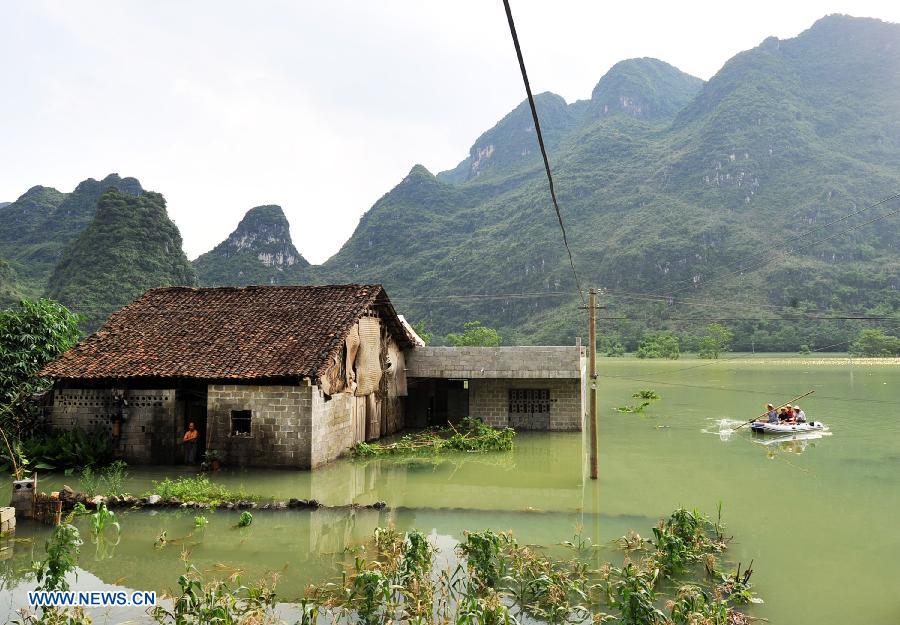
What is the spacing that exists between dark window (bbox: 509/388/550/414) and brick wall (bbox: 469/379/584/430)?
0.21m

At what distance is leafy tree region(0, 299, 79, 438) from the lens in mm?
15539

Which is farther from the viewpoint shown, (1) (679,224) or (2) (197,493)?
(1) (679,224)

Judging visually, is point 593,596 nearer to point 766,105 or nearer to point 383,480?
point 383,480

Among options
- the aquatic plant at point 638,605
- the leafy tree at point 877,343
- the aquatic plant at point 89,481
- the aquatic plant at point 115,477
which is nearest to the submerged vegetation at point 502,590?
the aquatic plant at point 638,605

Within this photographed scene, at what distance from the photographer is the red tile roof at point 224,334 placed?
14.8 m

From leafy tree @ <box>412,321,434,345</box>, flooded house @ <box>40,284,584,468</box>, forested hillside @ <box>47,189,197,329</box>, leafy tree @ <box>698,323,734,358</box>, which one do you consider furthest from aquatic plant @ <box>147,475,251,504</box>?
leafy tree @ <box>698,323,734,358</box>

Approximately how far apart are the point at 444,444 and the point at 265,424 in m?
5.78

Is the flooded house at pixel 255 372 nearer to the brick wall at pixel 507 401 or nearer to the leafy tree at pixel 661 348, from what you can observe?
the brick wall at pixel 507 401

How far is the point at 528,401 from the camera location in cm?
2156

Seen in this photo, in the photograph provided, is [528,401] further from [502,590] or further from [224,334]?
[502,590]

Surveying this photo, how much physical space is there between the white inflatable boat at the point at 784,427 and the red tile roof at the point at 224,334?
1335 cm

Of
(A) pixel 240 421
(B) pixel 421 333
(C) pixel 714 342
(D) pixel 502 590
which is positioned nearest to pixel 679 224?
(C) pixel 714 342

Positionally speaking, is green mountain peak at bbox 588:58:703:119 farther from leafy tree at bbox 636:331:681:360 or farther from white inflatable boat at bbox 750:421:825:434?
white inflatable boat at bbox 750:421:825:434

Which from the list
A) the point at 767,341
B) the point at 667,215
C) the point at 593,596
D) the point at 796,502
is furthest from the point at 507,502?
the point at 667,215
